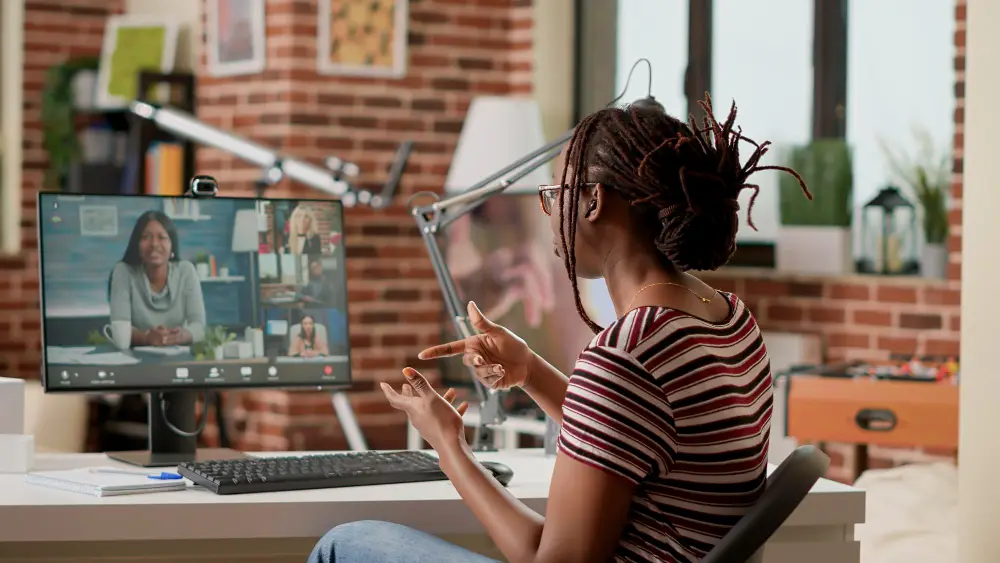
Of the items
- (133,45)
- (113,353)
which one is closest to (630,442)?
(113,353)

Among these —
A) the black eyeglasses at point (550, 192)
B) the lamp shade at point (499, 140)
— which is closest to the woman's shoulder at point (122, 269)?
the black eyeglasses at point (550, 192)

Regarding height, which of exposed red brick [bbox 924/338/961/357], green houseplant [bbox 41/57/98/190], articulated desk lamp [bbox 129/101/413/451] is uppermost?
green houseplant [bbox 41/57/98/190]

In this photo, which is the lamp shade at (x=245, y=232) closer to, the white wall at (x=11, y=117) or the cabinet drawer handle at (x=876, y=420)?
the cabinet drawer handle at (x=876, y=420)

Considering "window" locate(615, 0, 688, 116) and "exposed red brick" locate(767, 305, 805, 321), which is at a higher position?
"window" locate(615, 0, 688, 116)

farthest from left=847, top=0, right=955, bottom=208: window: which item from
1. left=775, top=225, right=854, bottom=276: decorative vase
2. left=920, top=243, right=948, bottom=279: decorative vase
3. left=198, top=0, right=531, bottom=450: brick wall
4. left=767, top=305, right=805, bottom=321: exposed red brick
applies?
left=198, top=0, right=531, bottom=450: brick wall

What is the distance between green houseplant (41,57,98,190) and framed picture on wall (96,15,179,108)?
13 centimetres

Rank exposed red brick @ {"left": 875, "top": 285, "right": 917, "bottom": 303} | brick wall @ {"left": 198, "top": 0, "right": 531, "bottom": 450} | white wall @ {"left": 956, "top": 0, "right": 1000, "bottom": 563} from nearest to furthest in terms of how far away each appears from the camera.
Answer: white wall @ {"left": 956, "top": 0, "right": 1000, "bottom": 563} → exposed red brick @ {"left": 875, "top": 285, "right": 917, "bottom": 303} → brick wall @ {"left": 198, "top": 0, "right": 531, "bottom": 450}

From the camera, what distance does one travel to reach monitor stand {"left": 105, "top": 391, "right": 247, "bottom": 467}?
2.17 metres

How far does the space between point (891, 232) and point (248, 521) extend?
2.72 m

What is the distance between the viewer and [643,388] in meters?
1.46

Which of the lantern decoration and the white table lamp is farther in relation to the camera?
the lantern decoration

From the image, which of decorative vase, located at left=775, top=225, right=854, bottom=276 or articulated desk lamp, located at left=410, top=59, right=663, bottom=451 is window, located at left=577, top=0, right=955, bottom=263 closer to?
decorative vase, located at left=775, top=225, right=854, bottom=276

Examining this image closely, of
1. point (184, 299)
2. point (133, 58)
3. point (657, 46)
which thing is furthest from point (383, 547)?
point (133, 58)

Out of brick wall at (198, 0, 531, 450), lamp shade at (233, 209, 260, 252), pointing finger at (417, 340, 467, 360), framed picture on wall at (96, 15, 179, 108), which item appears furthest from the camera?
framed picture on wall at (96, 15, 179, 108)
